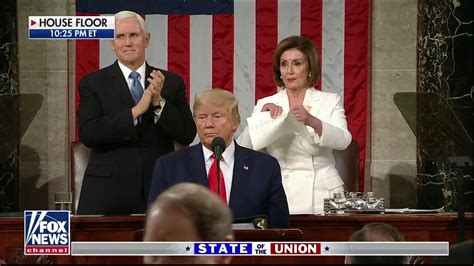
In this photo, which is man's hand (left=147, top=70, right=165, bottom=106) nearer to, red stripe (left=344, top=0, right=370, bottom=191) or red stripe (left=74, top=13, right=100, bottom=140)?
red stripe (left=74, top=13, right=100, bottom=140)

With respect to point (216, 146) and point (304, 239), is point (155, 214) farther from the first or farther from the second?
point (304, 239)

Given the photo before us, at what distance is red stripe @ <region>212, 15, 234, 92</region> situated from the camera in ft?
17.9

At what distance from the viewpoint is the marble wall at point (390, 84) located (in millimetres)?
5441

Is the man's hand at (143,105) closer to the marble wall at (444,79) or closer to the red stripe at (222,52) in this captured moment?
the marble wall at (444,79)

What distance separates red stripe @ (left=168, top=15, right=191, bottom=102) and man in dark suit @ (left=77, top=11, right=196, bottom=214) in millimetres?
1259

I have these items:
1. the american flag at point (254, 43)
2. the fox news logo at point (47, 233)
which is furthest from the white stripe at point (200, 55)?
the fox news logo at point (47, 233)

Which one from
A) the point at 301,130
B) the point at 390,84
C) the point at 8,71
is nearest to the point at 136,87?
the point at 301,130

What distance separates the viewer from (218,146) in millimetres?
3545

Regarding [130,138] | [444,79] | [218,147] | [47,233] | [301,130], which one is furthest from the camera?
[444,79]

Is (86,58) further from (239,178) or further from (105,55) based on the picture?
(239,178)

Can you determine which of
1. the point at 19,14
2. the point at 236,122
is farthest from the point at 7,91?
the point at 236,122

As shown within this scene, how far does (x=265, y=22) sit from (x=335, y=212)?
5.17ft

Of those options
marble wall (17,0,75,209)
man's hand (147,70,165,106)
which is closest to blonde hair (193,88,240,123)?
man's hand (147,70,165,106)

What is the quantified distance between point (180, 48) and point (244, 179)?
1.83 m
